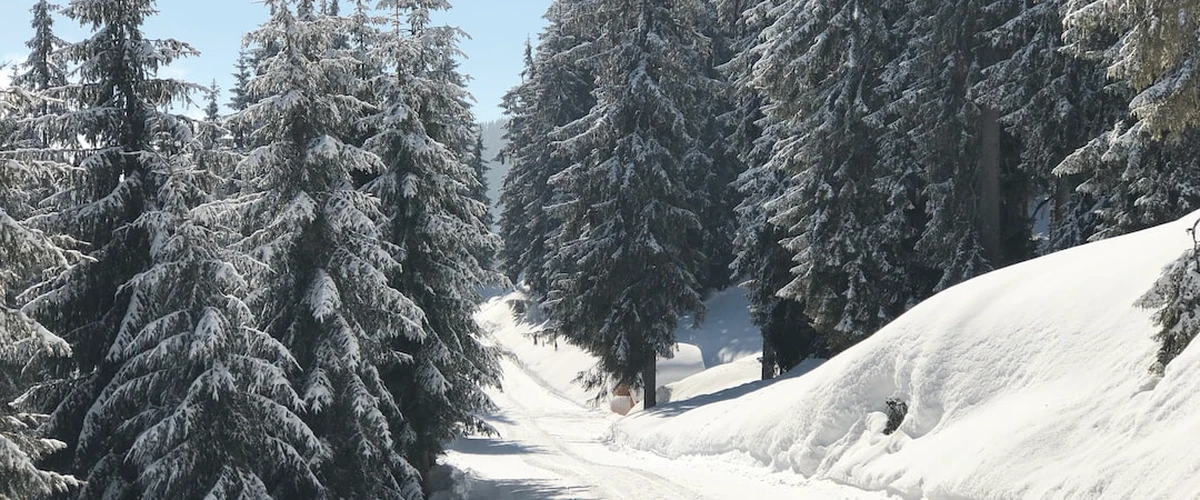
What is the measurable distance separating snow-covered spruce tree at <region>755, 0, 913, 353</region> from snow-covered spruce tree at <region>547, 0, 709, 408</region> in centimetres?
Answer: 381

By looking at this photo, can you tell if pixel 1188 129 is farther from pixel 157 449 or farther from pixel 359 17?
pixel 157 449

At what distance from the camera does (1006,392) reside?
14977mm

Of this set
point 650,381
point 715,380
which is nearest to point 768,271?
point 650,381

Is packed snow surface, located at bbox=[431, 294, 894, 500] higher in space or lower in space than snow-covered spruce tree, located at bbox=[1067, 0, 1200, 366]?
lower

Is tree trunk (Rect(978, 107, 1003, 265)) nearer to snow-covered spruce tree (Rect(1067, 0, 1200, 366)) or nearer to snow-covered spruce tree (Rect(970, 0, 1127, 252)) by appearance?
snow-covered spruce tree (Rect(970, 0, 1127, 252))

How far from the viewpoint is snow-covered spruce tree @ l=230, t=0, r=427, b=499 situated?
1530 cm

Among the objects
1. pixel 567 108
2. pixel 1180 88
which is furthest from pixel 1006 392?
pixel 567 108

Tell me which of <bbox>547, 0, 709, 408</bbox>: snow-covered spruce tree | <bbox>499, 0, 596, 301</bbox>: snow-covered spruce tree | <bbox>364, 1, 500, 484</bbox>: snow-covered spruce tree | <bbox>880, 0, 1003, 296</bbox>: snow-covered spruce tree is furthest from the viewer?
<bbox>499, 0, 596, 301</bbox>: snow-covered spruce tree

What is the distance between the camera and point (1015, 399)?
14.6 m

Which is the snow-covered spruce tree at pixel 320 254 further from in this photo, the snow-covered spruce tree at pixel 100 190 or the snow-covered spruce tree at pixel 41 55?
the snow-covered spruce tree at pixel 41 55

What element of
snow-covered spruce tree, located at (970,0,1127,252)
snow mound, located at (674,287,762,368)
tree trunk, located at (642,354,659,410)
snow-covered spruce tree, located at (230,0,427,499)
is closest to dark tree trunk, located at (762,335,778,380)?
tree trunk, located at (642,354,659,410)

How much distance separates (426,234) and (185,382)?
6.58 metres

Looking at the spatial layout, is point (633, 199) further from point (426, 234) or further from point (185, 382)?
point (185, 382)

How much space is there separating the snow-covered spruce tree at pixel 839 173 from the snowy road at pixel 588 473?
6.22 m
